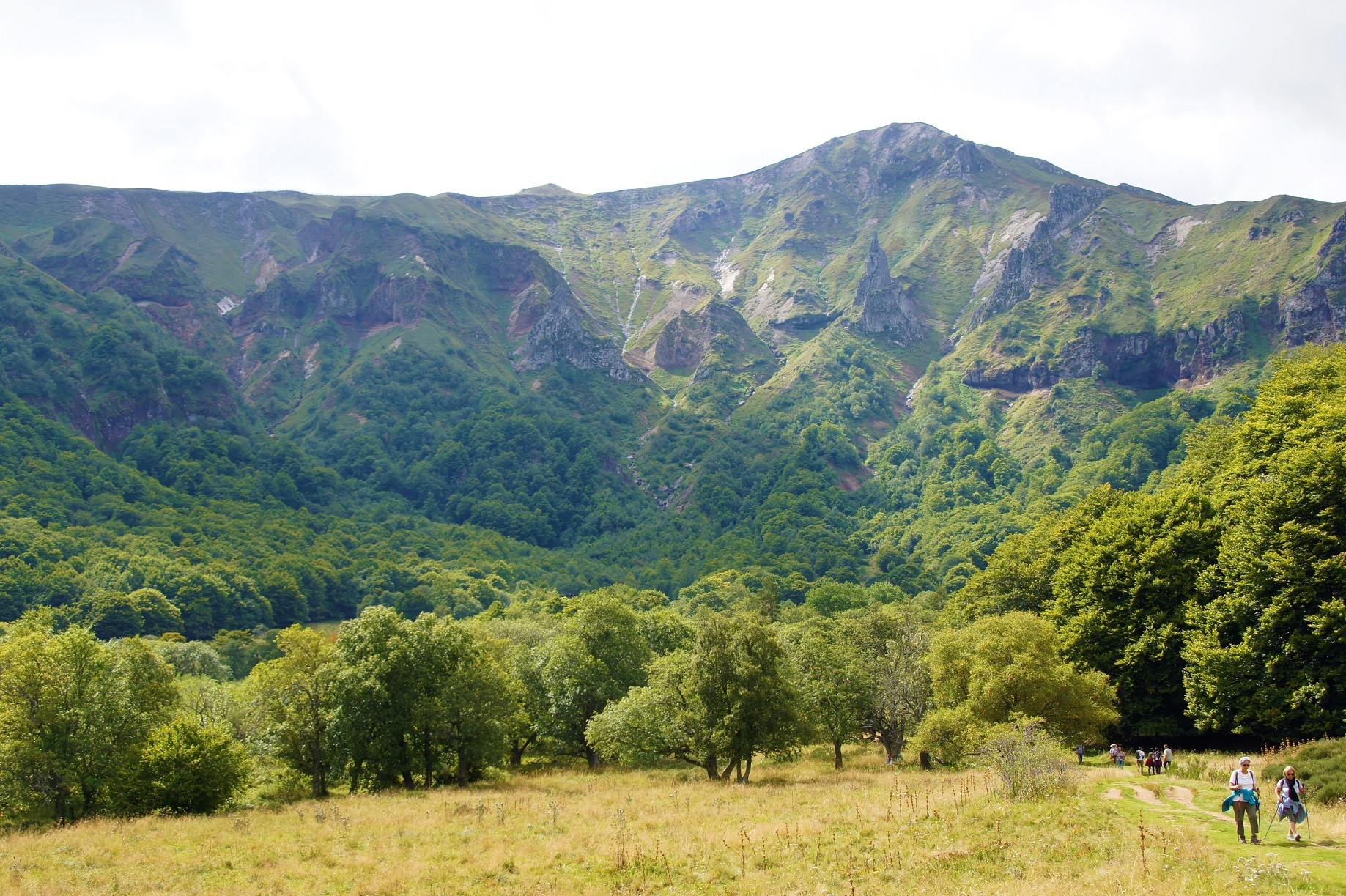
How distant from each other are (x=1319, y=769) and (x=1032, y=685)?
50.1 feet

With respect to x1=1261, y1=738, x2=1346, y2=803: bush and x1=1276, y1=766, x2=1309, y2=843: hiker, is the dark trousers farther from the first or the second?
x1=1261, y1=738, x2=1346, y2=803: bush

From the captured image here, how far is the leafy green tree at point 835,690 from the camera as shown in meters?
53.0

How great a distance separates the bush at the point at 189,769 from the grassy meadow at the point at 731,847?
6.99ft

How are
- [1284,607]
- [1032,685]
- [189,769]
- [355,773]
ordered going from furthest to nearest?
1. [355,773]
2. [1032,685]
3. [189,769]
4. [1284,607]

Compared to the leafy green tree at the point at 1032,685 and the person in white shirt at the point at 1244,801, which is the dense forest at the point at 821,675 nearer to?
the leafy green tree at the point at 1032,685

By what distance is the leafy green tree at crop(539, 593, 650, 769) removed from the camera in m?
60.1

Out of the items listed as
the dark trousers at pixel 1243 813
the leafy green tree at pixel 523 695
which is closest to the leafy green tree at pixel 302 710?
the leafy green tree at pixel 523 695

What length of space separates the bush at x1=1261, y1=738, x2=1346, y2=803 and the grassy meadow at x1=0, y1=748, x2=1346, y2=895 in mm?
2328

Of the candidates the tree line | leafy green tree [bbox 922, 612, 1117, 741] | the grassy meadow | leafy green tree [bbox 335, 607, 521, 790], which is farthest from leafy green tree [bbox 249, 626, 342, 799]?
leafy green tree [bbox 922, 612, 1117, 741]

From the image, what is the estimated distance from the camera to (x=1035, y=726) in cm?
3709

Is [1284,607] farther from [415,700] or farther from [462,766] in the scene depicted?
[415,700]

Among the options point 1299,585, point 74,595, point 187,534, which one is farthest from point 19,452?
point 1299,585

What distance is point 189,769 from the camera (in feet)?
127

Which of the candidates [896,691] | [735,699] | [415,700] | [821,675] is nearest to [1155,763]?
Answer: [896,691]
